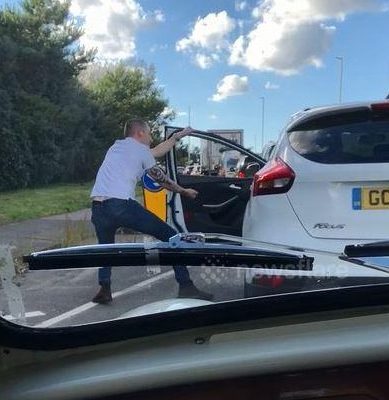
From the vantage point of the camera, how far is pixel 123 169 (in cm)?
568

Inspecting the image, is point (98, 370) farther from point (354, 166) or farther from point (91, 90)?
point (91, 90)

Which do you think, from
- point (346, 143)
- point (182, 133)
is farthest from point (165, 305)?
point (182, 133)

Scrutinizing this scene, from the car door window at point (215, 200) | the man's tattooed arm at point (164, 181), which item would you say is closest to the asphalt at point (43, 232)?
the car door window at point (215, 200)

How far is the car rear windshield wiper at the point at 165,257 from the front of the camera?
70.2 inches

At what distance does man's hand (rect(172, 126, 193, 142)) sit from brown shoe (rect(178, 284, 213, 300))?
4.24 m

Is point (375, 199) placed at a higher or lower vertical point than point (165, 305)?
higher

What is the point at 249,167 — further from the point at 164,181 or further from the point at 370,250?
the point at 370,250

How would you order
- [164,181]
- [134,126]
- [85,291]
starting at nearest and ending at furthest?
[85,291]
[134,126]
[164,181]

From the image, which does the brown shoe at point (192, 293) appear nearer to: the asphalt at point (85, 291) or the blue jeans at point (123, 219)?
the asphalt at point (85, 291)

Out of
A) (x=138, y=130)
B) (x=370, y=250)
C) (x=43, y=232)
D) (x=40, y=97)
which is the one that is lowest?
(x=43, y=232)

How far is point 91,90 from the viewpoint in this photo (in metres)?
38.4

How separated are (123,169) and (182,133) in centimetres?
80

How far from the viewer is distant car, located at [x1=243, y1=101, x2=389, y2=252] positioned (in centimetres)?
387

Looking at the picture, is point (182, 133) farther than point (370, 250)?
Yes
